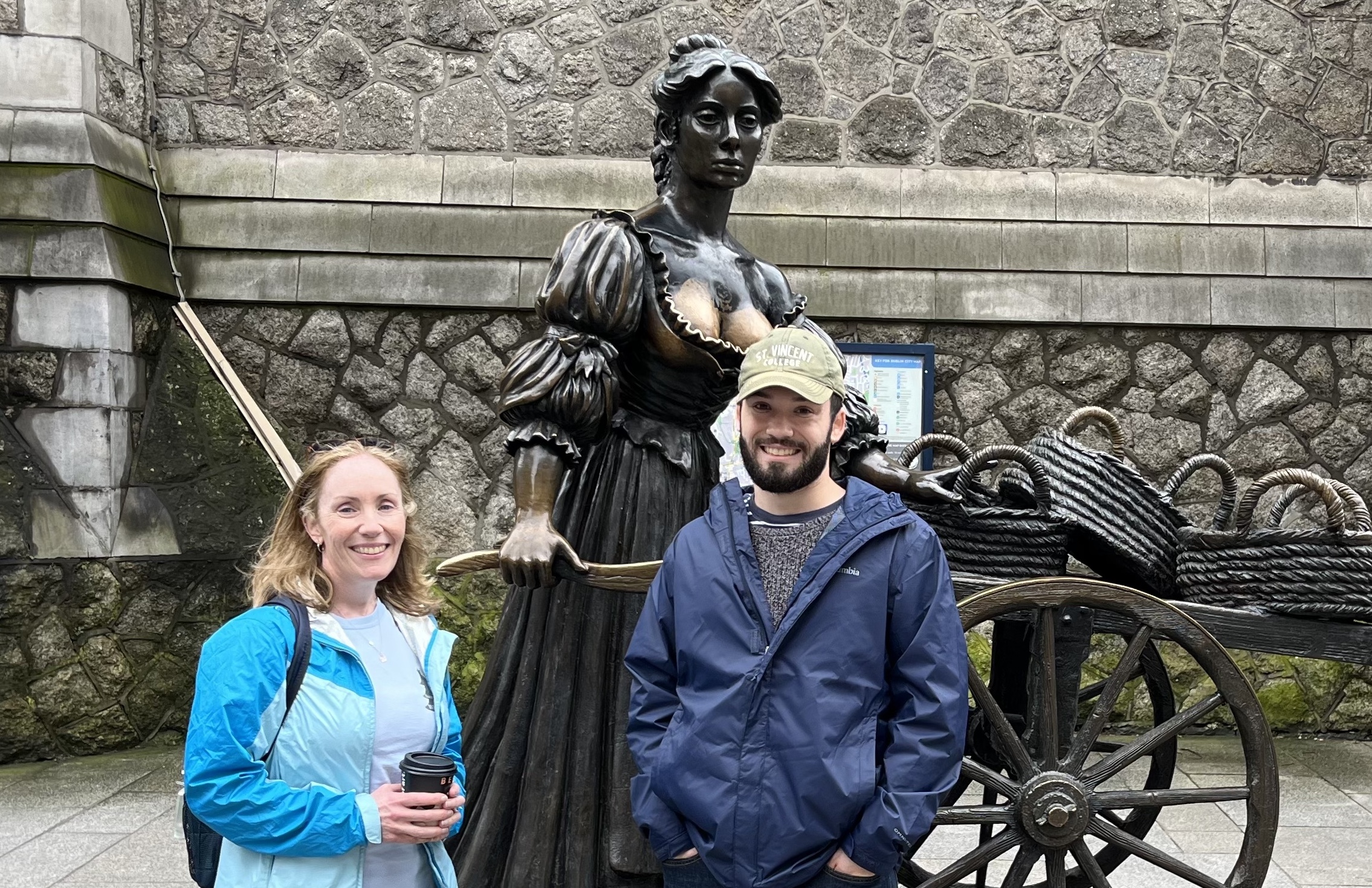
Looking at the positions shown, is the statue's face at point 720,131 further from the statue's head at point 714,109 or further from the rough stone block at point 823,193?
the rough stone block at point 823,193

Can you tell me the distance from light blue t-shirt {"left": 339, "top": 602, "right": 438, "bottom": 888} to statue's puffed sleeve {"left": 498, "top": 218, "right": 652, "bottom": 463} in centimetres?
68

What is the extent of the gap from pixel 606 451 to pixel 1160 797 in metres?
1.54

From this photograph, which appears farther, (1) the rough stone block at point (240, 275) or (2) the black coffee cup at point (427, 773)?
(1) the rough stone block at point (240, 275)

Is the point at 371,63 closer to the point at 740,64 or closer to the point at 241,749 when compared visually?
the point at 740,64

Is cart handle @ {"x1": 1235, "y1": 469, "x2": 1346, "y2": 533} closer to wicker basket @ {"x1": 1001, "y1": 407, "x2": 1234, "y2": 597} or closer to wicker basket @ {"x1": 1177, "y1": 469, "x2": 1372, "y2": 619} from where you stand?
wicker basket @ {"x1": 1177, "y1": 469, "x2": 1372, "y2": 619}

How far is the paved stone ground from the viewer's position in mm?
4074

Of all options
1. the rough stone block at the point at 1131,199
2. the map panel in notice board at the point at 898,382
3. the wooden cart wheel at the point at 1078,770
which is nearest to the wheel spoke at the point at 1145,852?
the wooden cart wheel at the point at 1078,770

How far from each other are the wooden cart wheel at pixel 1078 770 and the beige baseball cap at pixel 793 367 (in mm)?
1014

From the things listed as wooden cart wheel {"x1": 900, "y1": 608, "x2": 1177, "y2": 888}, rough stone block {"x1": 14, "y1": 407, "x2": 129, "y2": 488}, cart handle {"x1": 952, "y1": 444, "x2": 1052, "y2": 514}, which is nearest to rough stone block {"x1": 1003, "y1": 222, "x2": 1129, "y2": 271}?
wooden cart wheel {"x1": 900, "y1": 608, "x2": 1177, "y2": 888}

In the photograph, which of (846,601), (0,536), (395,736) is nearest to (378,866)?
(395,736)

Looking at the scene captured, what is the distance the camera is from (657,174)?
2.86 meters

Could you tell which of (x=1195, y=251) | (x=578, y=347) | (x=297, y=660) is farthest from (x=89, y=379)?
(x=1195, y=251)

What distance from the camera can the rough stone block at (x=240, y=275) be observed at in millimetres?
6227

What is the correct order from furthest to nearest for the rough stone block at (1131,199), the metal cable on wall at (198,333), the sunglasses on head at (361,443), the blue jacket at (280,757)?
the rough stone block at (1131,199) → the metal cable on wall at (198,333) → the sunglasses on head at (361,443) → the blue jacket at (280,757)
